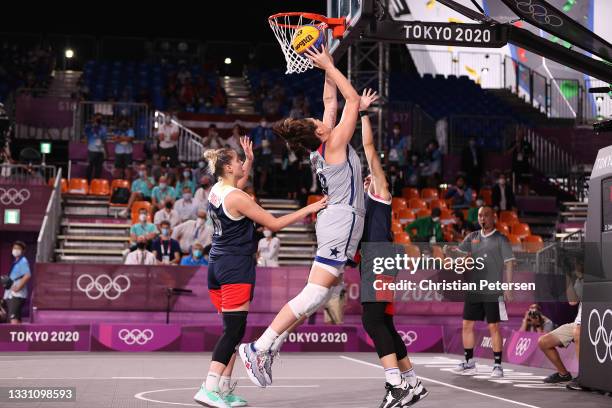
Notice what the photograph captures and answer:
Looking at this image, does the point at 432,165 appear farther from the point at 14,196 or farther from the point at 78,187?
the point at 14,196

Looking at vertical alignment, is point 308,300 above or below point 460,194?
below

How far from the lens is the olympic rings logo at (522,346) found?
567 inches

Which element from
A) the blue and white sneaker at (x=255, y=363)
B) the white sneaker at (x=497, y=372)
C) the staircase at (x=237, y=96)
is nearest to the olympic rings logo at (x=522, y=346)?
the white sneaker at (x=497, y=372)

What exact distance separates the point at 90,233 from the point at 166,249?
144 inches

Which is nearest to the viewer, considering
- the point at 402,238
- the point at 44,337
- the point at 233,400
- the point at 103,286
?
the point at 233,400

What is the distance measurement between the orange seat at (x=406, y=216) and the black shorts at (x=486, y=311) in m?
11.8

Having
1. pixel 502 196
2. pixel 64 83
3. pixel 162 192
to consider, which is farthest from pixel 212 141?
pixel 64 83

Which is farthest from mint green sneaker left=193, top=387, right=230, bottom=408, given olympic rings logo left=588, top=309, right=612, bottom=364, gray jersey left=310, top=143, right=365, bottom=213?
olympic rings logo left=588, top=309, right=612, bottom=364

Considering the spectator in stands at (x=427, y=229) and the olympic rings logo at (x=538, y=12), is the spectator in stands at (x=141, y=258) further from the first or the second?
the olympic rings logo at (x=538, y=12)

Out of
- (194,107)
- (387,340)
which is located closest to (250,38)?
(194,107)

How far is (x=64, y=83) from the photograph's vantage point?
37.0 metres

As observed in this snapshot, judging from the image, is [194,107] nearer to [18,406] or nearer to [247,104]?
[247,104]

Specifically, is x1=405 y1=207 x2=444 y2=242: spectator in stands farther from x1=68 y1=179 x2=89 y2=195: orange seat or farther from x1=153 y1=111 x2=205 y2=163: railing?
x1=68 y1=179 x2=89 y2=195: orange seat

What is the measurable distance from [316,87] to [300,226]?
1113cm
